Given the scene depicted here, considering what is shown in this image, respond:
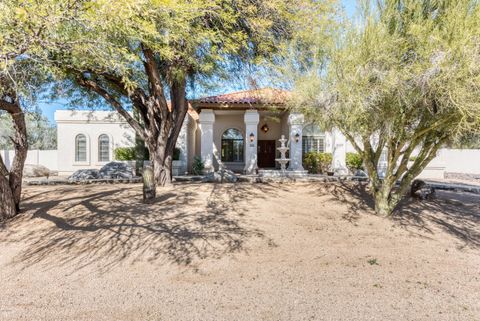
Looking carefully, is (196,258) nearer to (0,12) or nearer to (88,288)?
(88,288)

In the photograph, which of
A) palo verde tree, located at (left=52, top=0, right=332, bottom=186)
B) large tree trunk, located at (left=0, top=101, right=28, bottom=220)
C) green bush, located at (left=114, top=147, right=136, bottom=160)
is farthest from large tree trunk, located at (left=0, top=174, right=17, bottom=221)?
green bush, located at (left=114, top=147, right=136, bottom=160)

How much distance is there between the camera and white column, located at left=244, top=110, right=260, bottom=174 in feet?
58.0

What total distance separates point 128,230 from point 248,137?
11948 mm

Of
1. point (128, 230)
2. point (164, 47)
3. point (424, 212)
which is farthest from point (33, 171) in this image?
point (424, 212)

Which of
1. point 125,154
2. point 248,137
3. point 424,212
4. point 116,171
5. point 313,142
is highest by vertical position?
point 248,137

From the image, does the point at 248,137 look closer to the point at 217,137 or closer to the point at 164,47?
the point at 217,137

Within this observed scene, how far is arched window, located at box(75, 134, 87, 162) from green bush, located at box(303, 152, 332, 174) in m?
15.1

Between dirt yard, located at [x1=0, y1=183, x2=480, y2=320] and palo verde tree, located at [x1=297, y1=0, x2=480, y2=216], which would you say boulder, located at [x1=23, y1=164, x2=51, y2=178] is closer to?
dirt yard, located at [x1=0, y1=183, x2=480, y2=320]

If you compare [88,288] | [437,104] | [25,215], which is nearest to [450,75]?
[437,104]

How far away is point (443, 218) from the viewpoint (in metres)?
8.80

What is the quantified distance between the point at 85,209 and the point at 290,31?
837 cm

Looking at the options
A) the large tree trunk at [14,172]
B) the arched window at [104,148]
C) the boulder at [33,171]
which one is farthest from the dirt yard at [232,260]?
the arched window at [104,148]

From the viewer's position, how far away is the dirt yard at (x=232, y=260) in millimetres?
4082

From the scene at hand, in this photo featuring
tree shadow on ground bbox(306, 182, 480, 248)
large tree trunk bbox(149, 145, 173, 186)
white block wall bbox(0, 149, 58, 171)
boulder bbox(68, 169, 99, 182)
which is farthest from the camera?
white block wall bbox(0, 149, 58, 171)
